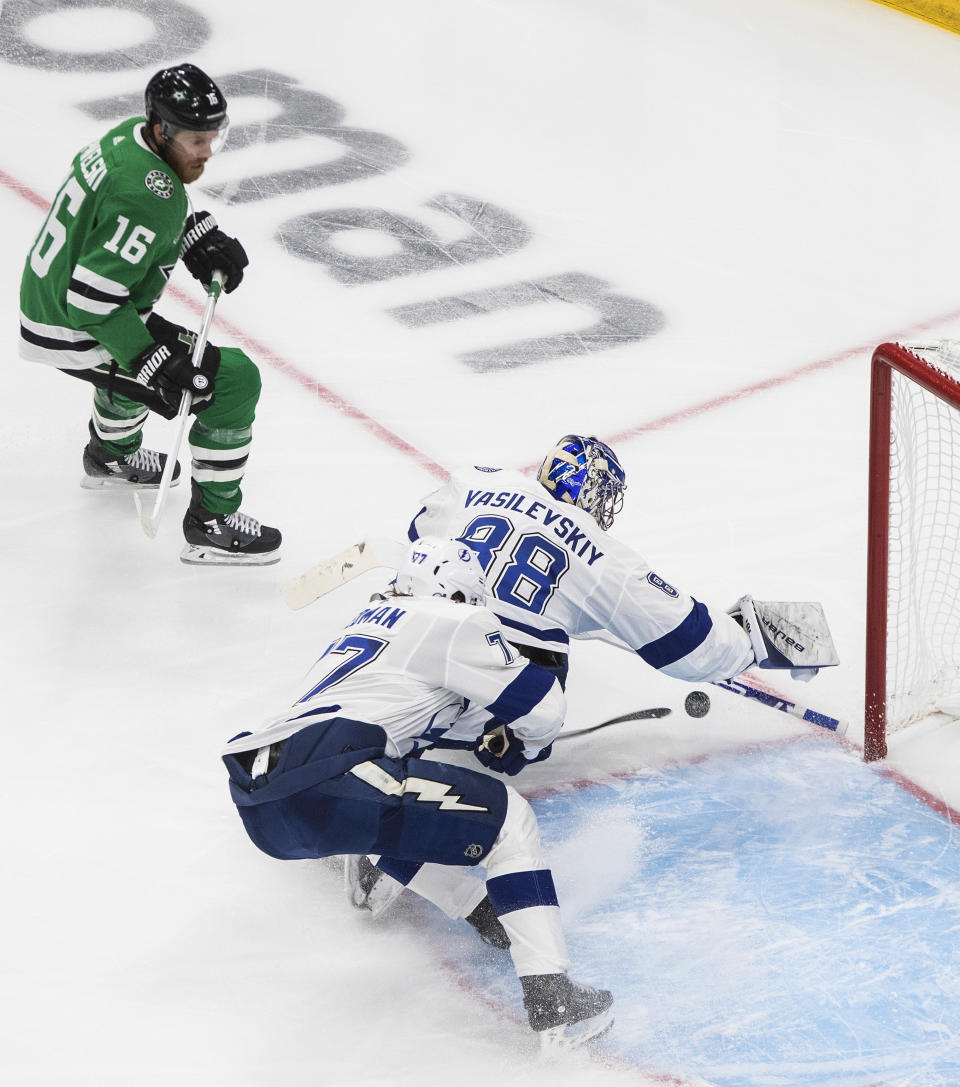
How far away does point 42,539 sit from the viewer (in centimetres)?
390

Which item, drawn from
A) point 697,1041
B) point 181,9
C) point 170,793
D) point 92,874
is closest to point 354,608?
point 170,793

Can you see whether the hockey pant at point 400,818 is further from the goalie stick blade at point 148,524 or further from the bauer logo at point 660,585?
the goalie stick blade at point 148,524

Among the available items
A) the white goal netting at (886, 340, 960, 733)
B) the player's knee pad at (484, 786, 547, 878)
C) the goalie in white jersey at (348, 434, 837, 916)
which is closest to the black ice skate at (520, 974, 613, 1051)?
the player's knee pad at (484, 786, 547, 878)

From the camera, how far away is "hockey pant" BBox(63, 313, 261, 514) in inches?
142

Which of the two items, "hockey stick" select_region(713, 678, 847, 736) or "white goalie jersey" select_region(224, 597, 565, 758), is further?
"hockey stick" select_region(713, 678, 847, 736)

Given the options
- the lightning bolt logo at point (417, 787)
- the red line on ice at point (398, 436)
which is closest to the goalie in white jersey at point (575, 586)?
the lightning bolt logo at point (417, 787)

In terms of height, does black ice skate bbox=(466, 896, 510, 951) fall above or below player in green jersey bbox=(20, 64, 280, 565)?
below

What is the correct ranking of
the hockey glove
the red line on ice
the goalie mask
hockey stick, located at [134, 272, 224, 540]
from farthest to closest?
the red line on ice
hockey stick, located at [134, 272, 224, 540]
the goalie mask
the hockey glove

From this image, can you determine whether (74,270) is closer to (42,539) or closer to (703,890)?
(42,539)

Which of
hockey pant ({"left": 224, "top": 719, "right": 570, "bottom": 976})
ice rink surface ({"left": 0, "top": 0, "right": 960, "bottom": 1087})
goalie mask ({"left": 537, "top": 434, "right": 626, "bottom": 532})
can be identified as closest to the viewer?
hockey pant ({"left": 224, "top": 719, "right": 570, "bottom": 976})

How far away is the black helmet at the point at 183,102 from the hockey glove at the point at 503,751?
135 cm

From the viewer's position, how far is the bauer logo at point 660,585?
3078 millimetres

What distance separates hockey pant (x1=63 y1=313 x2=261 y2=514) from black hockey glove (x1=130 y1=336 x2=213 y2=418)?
0.04 metres

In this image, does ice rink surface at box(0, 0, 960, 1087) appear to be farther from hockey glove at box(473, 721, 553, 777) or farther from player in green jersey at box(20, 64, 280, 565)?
player in green jersey at box(20, 64, 280, 565)
